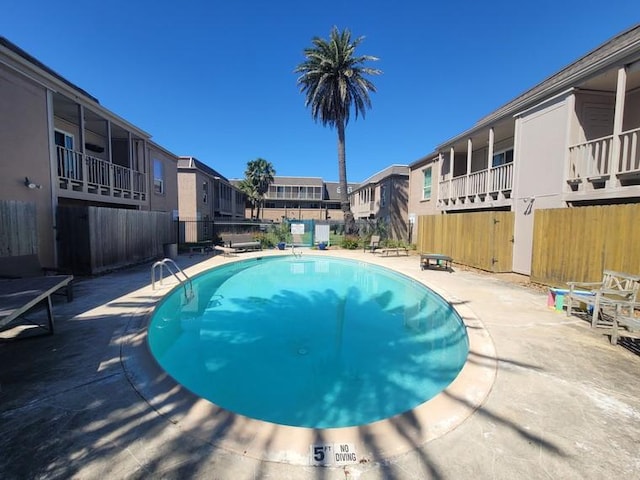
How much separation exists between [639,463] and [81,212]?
41.8 ft

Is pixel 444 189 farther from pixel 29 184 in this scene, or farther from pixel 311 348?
pixel 29 184

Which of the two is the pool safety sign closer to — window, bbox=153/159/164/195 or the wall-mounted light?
the wall-mounted light

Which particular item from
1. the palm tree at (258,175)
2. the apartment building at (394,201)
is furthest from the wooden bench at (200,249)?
the palm tree at (258,175)

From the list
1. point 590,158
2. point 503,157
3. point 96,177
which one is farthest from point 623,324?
point 96,177

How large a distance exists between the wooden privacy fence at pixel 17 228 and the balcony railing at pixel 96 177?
257 centimetres

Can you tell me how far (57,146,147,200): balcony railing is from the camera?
33.2 feet

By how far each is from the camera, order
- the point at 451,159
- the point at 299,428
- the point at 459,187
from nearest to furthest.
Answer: the point at 299,428 < the point at 459,187 < the point at 451,159

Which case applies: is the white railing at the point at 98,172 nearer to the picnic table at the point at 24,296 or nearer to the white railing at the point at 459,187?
the picnic table at the point at 24,296

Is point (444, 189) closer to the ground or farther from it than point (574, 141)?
closer to the ground

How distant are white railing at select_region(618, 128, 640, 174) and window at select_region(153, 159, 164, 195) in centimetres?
1952

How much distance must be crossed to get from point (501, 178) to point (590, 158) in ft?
12.0

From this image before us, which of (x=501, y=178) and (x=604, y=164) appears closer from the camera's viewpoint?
(x=604, y=164)

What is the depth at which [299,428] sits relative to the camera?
2.81 m

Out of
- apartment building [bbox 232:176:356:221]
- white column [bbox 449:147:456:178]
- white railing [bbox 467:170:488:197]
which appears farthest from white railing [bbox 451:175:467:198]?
apartment building [bbox 232:176:356:221]
